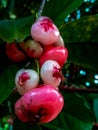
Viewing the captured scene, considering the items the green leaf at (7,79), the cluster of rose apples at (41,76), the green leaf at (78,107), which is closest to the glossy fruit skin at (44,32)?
the cluster of rose apples at (41,76)

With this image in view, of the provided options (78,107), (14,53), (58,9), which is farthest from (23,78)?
(78,107)

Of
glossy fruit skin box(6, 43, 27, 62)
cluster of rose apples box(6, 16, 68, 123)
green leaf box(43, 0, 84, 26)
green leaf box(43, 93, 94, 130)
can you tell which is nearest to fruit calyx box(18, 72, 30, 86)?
cluster of rose apples box(6, 16, 68, 123)

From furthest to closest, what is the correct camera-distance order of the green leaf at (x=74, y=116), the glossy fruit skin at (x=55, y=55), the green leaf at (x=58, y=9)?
1. the green leaf at (x=74, y=116)
2. the green leaf at (x=58, y=9)
3. the glossy fruit skin at (x=55, y=55)

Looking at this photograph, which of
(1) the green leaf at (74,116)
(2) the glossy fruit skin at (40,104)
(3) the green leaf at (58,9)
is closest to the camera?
(2) the glossy fruit skin at (40,104)

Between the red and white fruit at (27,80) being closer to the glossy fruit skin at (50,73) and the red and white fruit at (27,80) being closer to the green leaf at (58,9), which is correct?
the glossy fruit skin at (50,73)

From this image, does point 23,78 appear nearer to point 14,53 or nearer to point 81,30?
point 14,53

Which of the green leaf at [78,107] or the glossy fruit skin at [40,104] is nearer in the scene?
the glossy fruit skin at [40,104]

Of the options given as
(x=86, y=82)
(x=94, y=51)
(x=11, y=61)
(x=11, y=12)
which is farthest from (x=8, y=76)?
(x=11, y=12)

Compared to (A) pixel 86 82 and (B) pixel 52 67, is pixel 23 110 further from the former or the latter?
(A) pixel 86 82
